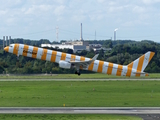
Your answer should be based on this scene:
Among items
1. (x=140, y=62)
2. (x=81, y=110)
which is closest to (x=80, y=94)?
(x=140, y=62)

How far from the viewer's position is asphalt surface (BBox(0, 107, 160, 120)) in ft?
133

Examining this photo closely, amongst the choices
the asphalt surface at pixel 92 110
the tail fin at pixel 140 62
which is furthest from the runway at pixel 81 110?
the tail fin at pixel 140 62

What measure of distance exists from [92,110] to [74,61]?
1382cm

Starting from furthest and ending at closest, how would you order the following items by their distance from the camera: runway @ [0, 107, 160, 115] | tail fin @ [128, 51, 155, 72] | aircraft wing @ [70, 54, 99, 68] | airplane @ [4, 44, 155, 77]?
tail fin @ [128, 51, 155, 72], aircraft wing @ [70, 54, 99, 68], airplane @ [4, 44, 155, 77], runway @ [0, 107, 160, 115]

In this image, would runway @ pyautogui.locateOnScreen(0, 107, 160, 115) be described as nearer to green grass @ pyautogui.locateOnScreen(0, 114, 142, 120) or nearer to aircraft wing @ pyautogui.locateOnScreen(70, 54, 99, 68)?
green grass @ pyautogui.locateOnScreen(0, 114, 142, 120)

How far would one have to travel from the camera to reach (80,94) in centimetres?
5403

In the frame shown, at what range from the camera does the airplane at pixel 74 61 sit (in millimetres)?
52969

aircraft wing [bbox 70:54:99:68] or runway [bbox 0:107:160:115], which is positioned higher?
aircraft wing [bbox 70:54:99:68]

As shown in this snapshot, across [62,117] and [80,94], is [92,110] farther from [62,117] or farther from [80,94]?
[80,94]

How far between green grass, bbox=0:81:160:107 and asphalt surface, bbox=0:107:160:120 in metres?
2.05

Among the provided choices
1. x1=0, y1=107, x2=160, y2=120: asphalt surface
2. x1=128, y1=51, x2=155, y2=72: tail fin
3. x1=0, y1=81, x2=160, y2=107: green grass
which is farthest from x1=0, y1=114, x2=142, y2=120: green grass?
x1=128, y1=51, x2=155, y2=72: tail fin

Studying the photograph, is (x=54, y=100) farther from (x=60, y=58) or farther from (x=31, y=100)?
(x=60, y=58)

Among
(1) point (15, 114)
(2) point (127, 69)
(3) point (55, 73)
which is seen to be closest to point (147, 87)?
(2) point (127, 69)

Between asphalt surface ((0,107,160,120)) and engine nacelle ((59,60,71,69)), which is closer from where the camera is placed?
asphalt surface ((0,107,160,120))
